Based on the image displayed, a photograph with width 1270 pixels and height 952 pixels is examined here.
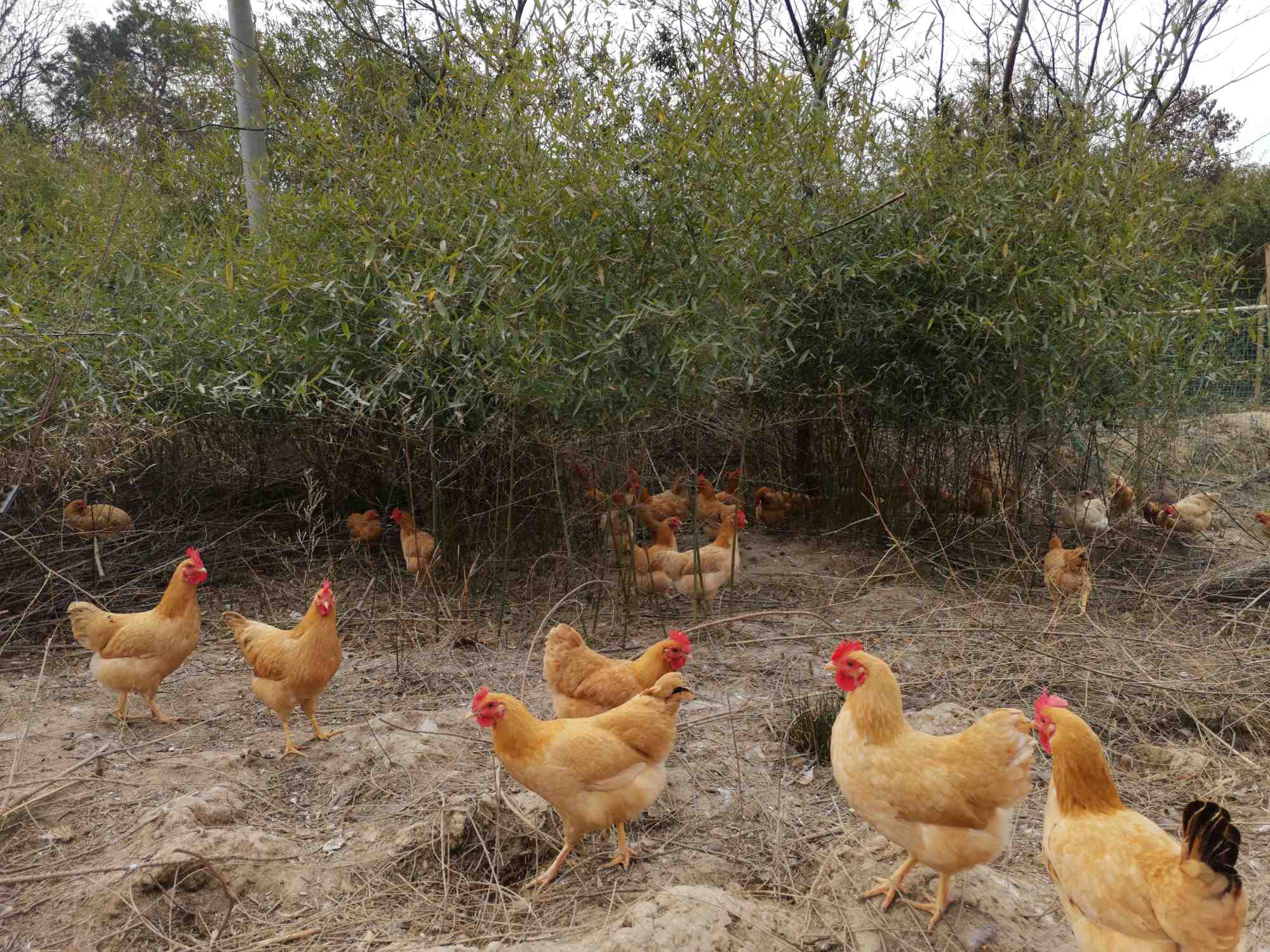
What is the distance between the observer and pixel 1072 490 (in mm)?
6891

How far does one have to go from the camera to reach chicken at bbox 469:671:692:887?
2584mm

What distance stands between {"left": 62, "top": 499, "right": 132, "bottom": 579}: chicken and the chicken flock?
1.55m

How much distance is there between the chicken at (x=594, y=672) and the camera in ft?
10.9

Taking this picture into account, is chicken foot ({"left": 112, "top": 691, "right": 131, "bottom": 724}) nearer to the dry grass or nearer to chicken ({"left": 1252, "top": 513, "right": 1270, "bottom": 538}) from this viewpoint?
the dry grass

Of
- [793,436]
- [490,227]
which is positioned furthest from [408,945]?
[793,436]

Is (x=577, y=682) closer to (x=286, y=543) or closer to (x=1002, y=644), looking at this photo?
(x=1002, y=644)

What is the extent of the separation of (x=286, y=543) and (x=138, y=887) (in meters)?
3.62

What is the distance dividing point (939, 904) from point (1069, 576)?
11.0 ft

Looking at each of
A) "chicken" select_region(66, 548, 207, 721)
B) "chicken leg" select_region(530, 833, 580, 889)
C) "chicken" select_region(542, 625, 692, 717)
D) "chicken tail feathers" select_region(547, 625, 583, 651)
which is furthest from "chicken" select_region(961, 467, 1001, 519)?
"chicken" select_region(66, 548, 207, 721)

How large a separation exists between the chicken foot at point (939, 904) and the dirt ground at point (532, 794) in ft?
0.08

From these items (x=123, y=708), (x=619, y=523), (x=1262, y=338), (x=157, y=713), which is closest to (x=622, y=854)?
(x=619, y=523)

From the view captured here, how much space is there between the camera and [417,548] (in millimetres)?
5262

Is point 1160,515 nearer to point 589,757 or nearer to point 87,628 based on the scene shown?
point 589,757

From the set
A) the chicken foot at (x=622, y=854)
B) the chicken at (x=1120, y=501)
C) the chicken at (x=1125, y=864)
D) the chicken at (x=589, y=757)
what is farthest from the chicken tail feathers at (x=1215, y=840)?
the chicken at (x=1120, y=501)
